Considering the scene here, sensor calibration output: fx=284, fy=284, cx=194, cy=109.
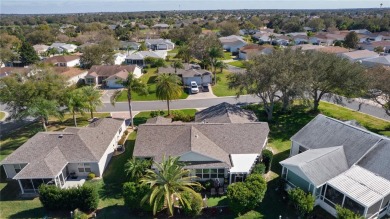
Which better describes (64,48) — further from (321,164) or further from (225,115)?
(321,164)

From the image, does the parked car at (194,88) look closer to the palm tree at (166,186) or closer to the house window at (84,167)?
the house window at (84,167)

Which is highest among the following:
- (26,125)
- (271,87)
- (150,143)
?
(271,87)

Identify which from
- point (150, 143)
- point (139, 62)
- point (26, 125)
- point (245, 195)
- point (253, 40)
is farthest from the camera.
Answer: point (253, 40)

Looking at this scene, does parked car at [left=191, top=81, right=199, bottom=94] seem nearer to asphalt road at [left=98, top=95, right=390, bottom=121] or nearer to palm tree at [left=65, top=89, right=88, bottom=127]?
asphalt road at [left=98, top=95, right=390, bottom=121]

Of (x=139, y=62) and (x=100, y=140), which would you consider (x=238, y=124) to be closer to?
(x=100, y=140)

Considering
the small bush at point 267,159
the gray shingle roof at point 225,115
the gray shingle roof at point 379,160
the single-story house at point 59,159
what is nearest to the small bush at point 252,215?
the small bush at point 267,159

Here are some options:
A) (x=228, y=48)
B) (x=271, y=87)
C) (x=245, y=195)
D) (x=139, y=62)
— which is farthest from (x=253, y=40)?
(x=245, y=195)
